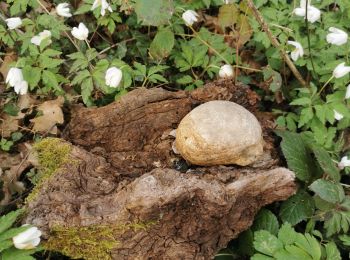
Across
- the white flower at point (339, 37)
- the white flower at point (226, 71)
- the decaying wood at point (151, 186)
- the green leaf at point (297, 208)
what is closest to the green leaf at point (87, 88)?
the decaying wood at point (151, 186)

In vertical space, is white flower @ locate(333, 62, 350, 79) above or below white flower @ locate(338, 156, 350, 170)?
above

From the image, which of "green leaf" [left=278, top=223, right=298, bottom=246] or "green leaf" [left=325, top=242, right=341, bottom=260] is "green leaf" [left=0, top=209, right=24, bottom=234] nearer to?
"green leaf" [left=278, top=223, right=298, bottom=246]

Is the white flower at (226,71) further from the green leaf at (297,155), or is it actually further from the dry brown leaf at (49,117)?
the dry brown leaf at (49,117)

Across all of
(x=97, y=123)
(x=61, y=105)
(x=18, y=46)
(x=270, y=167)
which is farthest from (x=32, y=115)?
(x=270, y=167)

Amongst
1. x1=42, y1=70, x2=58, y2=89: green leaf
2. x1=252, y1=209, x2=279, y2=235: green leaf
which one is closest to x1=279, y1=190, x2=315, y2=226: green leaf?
x1=252, y1=209, x2=279, y2=235: green leaf

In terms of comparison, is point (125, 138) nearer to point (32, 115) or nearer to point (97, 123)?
point (97, 123)

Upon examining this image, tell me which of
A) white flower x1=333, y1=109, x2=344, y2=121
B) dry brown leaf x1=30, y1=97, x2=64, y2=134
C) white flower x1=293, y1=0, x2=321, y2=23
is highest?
white flower x1=293, y1=0, x2=321, y2=23
